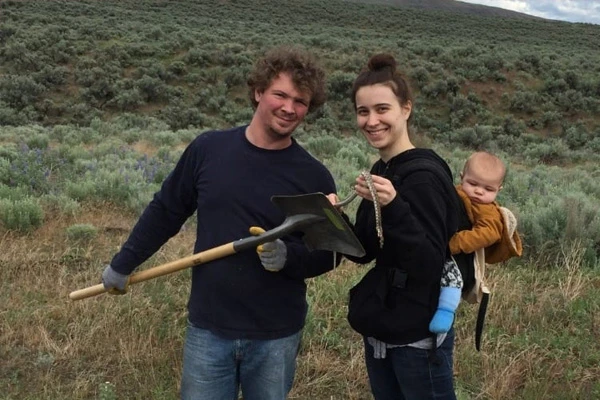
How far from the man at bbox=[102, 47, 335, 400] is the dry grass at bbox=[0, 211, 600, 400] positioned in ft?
3.44

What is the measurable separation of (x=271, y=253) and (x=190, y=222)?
13.4 feet

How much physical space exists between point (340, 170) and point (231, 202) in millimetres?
7129

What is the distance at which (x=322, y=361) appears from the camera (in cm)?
355

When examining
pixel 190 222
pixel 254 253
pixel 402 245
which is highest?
pixel 402 245

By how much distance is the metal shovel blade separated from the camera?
207cm

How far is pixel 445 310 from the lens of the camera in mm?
2061

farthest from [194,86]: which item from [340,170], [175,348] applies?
[175,348]

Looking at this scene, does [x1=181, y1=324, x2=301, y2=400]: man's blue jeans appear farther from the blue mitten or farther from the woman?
the blue mitten

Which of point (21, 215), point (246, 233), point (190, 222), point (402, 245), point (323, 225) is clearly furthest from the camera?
point (190, 222)

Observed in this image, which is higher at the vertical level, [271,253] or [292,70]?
[292,70]

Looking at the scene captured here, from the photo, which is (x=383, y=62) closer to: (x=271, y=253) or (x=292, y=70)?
(x=292, y=70)

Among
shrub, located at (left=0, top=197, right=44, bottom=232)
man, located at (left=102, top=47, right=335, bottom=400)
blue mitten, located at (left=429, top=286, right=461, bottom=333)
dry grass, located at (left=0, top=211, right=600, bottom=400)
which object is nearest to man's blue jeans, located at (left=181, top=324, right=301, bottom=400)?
man, located at (left=102, top=47, right=335, bottom=400)

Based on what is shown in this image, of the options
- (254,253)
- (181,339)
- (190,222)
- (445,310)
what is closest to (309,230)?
(254,253)

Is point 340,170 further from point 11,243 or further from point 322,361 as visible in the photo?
point 322,361
